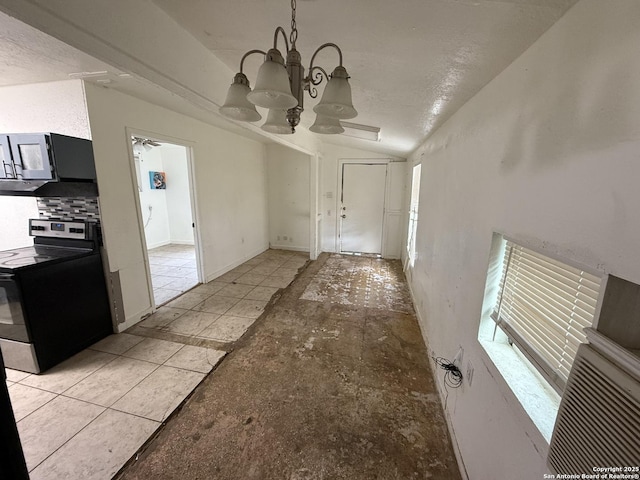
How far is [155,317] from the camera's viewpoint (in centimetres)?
283

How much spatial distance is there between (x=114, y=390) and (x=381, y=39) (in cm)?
271

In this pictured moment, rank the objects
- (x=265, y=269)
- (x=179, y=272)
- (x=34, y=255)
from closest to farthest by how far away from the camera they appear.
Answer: (x=34, y=255) < (x=179, y=272) < (x=265, y=269)

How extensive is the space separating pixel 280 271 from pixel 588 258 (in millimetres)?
4037

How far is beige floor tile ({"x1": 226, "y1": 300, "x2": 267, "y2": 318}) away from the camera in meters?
2.94

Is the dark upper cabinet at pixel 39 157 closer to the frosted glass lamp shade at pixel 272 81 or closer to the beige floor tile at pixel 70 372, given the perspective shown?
the beige floor tile at pixel 70 372

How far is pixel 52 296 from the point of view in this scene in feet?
6.70

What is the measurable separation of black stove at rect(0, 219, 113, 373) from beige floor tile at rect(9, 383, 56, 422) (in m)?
0.16

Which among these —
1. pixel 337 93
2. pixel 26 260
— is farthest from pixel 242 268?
pixel 337 93

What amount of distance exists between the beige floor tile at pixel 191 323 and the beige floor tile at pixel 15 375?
0.96 m

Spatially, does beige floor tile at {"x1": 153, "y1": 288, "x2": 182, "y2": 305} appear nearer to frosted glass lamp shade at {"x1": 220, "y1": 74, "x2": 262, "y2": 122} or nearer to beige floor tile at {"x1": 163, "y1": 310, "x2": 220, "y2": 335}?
beige floor tile at {"x1": 163, "y1": 310, "x2": 220, "y2": 335}

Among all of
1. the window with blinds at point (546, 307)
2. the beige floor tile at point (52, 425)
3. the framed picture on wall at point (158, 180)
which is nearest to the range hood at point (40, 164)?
the beige floor tile at point (52, 425)

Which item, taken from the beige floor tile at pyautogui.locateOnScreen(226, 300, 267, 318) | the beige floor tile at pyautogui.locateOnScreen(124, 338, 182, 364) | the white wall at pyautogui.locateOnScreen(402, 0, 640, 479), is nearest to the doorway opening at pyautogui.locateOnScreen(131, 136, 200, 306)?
the beige floor tile at pyautogui.locateOnScreen(226, 300, 267, 318)

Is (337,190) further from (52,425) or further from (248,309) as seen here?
(52,425)

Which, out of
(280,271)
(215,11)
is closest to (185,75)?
(215,11)
